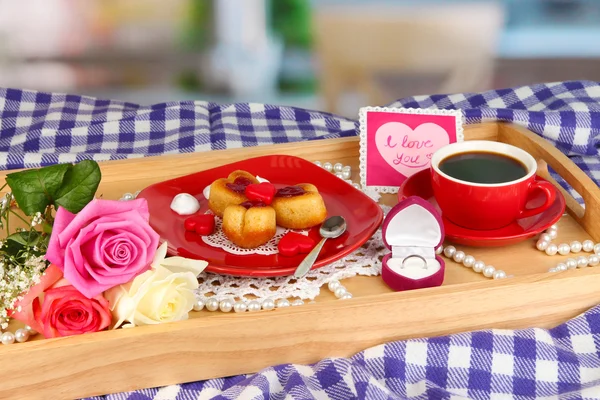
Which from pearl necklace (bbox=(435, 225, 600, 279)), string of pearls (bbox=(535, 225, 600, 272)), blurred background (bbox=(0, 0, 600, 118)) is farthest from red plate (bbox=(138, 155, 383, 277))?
blurred background (bbox=(0, 0, 600, 118))

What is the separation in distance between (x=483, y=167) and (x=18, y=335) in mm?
691

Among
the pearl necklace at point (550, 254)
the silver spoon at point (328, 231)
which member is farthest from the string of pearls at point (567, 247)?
the silver spoon at point (328, 231)

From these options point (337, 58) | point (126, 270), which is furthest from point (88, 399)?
point (337, 58)

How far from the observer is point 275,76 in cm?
323

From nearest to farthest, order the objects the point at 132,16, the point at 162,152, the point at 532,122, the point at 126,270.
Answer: the point at 126,270 → the point at 532,122 → the point at 162,152 → the point at 132,16

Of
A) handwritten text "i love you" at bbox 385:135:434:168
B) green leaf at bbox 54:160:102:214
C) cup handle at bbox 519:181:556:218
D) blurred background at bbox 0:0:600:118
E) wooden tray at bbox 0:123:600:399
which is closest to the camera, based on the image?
wooden tray at bbox 0:123:600:399

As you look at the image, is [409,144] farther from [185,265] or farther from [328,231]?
[185,265]

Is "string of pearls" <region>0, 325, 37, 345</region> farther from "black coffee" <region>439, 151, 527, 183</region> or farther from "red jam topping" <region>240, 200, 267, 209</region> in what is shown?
"black coffee" <region>439, 151, 527, 183</region>

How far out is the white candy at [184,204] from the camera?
116 cm

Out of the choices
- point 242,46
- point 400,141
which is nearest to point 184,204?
point 400,141

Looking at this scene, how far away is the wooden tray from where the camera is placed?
0.88 m

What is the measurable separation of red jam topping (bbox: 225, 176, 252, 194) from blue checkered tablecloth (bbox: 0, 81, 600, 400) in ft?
0.97

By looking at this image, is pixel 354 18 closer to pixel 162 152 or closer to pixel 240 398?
pixel 162 152

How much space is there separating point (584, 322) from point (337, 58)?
197cm
